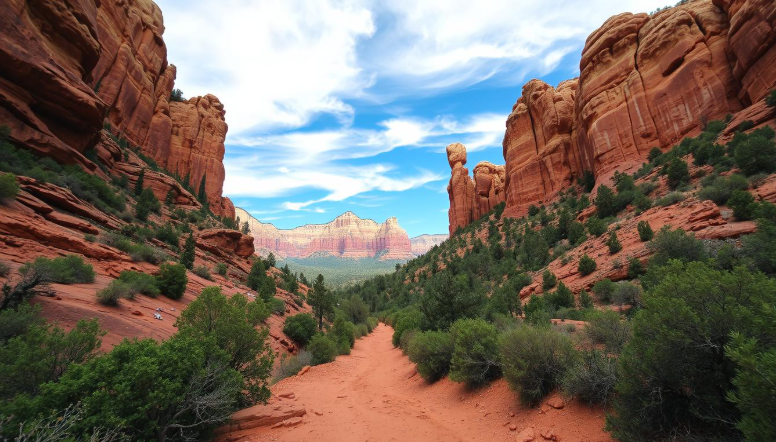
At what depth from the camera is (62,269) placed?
1057 cm

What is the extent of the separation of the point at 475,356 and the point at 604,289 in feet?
37.3

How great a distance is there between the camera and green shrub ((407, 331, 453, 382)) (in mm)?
11383

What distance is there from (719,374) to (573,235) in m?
28.3

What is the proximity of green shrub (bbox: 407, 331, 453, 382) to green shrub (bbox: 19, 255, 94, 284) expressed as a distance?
1261 centimetres

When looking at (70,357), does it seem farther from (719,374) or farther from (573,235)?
(573,235)

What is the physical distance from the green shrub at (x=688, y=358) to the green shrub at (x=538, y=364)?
2336 millimetres

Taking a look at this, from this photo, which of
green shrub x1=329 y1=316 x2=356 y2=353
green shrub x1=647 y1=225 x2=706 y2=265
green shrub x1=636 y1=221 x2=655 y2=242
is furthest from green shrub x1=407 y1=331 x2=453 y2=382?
green shrub x1=636 y1=221 x2=655 y2=242

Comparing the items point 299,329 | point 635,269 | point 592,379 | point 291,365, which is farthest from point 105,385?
point 635,269

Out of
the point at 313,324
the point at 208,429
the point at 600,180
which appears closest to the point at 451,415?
the point at 208,429

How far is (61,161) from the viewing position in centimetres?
2041

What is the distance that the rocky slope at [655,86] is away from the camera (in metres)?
24.4

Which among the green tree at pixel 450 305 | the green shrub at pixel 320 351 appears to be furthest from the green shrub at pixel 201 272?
the green tree at pixel 450 305

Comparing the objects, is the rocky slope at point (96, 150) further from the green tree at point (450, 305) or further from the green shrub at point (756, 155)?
the green shrub at point (756, 155)

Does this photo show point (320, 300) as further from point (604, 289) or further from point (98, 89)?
point (98, 89)
